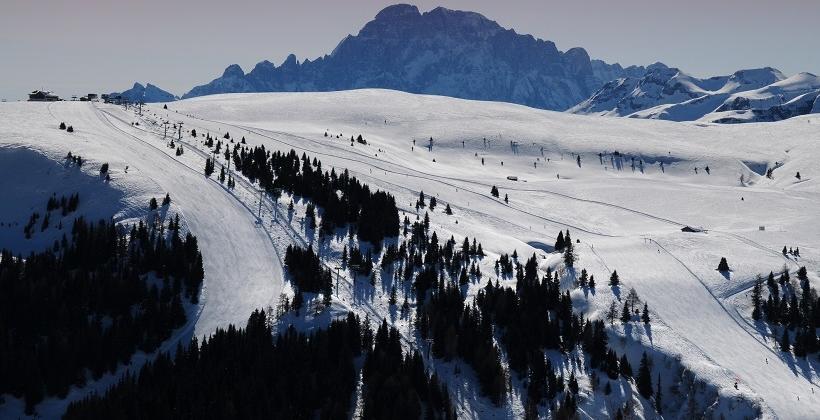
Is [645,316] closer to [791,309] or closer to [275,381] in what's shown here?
[791,309]

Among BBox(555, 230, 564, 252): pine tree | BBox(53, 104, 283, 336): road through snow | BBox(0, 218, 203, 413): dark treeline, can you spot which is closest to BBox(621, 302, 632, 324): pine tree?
BBox(555, 230, 564, 252): pine tree

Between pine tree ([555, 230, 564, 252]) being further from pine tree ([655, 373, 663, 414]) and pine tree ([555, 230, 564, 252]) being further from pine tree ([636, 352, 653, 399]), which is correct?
pine tree ([655, 373, 663, 414])

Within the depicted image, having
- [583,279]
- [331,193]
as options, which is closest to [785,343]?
[583,279]

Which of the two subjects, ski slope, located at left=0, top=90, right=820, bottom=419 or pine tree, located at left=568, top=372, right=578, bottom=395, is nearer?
pine tree, located at left=568, top=372, right=578, bottom=395

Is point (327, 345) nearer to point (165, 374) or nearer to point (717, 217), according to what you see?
point (165, 374)

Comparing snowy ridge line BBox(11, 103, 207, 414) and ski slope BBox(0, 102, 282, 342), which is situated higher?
ski slope BBox(0, 102, 282, 342)

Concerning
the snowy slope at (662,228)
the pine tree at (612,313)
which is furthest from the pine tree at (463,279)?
the pine tree at (612,313)
